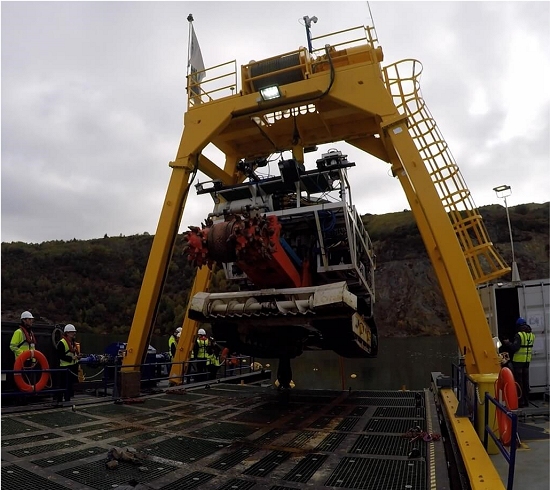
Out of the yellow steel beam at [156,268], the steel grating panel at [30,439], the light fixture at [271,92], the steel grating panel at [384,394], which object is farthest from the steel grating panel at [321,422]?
the light fixture at [271,92]

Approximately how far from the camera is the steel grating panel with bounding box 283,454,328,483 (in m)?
4.03

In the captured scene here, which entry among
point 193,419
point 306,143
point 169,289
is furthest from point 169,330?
point 193,419

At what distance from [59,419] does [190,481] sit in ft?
10.3

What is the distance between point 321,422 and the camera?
634 cm

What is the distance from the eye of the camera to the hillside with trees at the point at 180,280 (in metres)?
35.9

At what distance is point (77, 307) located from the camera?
38969 mm

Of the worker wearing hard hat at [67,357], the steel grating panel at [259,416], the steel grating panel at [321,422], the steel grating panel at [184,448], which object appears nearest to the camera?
the steel grating panel at [184,448]

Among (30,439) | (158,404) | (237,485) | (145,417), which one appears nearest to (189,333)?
(158,404)

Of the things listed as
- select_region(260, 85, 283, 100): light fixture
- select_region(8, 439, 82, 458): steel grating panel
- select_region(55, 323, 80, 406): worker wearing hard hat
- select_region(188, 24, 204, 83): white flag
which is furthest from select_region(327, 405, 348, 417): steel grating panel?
select_region(188, 24, 204, 83): white flag

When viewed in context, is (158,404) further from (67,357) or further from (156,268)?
(156,268)

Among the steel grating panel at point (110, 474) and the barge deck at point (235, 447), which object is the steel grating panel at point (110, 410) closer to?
the barge deck at point (235, 447)

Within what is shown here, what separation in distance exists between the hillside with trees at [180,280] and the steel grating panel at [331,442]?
2954 cm

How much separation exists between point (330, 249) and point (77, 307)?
36669 mm

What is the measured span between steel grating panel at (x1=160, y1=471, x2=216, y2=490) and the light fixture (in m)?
6.36
